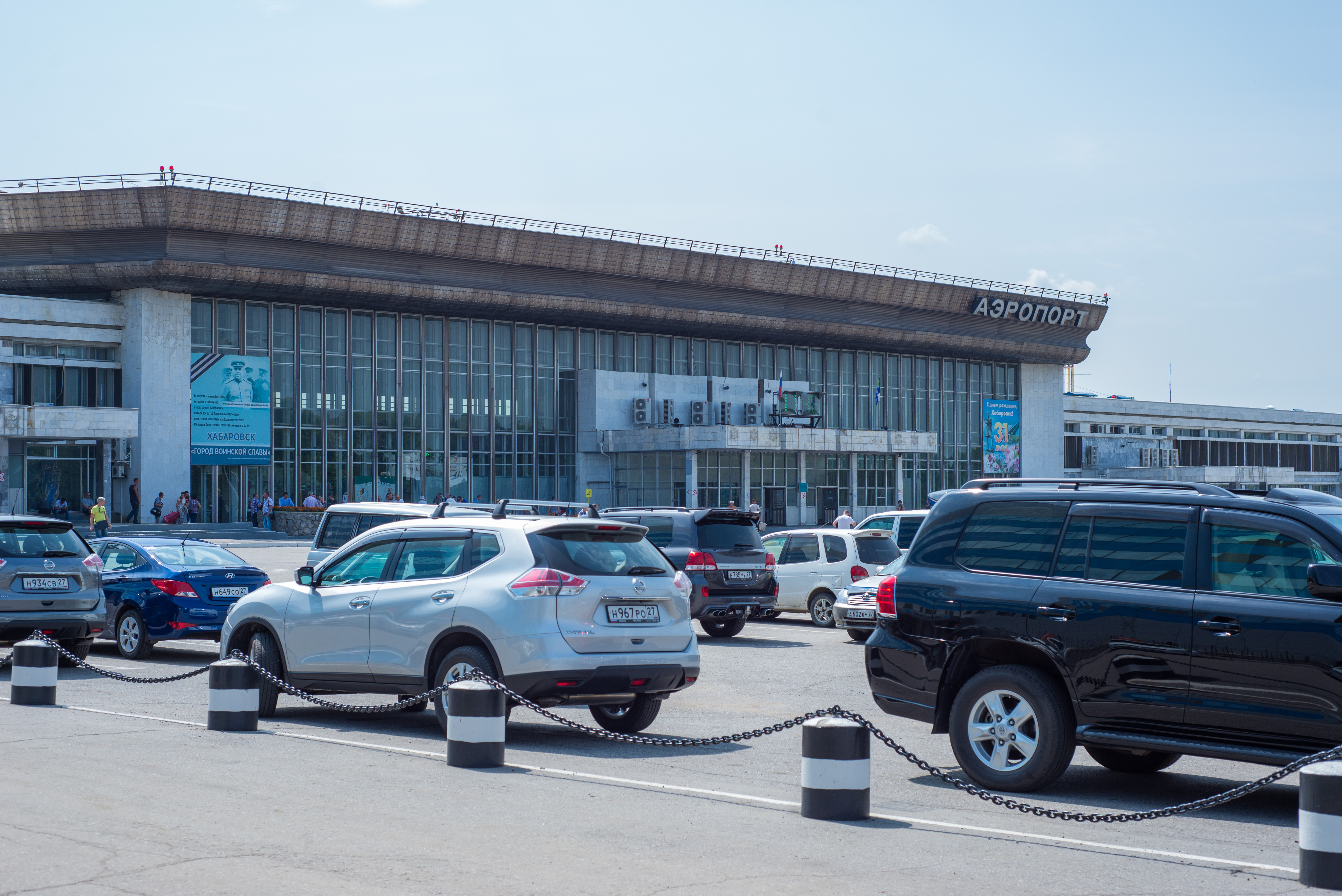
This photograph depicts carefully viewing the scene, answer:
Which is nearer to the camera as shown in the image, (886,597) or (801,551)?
(886,597)

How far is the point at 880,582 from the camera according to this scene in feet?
32.5

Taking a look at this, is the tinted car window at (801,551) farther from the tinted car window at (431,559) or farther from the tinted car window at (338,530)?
the tinted car window at (431,559)

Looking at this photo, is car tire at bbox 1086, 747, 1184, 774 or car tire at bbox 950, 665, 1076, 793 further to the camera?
car tire at bbox 1086, 747, 1184, 774

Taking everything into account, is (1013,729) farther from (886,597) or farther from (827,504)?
(827,504)

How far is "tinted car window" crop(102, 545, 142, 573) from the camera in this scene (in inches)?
682

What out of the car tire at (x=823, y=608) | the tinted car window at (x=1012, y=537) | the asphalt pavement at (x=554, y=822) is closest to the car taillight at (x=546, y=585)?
the asphalt pavement at (x=554, y=822)

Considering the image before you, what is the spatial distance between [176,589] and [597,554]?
831 centimetres

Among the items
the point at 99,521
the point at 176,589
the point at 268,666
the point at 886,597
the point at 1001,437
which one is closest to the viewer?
the point at 886,597

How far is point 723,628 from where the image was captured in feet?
67.4

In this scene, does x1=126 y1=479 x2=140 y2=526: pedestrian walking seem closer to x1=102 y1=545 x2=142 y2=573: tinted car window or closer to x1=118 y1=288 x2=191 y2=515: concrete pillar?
x1=118 y1=288 x2=191 y2=515: concrete pillar

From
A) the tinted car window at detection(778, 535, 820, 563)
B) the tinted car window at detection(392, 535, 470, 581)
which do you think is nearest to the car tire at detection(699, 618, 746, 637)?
the tinted car window at detection(778, 535, 820, 563)

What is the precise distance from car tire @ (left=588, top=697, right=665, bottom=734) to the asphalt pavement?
0.89 ft

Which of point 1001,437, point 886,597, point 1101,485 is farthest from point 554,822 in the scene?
point 1001,437

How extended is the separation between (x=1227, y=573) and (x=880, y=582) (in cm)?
267
